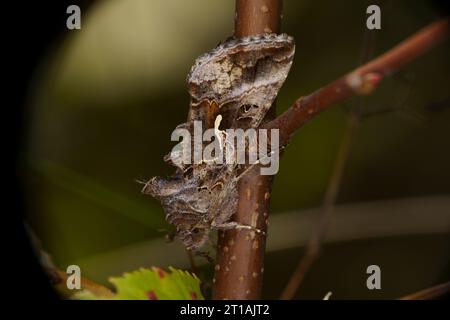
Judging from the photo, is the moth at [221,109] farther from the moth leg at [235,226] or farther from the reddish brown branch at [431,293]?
the reddish brown branch at [431,293]

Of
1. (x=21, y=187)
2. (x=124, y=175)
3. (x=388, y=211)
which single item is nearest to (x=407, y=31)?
(x=388, y=211)

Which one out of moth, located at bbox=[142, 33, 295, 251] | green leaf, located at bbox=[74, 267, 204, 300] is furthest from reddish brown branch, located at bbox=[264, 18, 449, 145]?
green leaf, located at bbox=[74, 267, 204, 300]

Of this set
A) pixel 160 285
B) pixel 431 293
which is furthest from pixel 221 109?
pixel 431 293

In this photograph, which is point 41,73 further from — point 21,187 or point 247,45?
point 247,45

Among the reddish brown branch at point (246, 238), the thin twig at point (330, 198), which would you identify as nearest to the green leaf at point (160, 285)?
the reddish brown branch at point (246, 238)

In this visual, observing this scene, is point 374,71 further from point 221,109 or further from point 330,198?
point 330,198

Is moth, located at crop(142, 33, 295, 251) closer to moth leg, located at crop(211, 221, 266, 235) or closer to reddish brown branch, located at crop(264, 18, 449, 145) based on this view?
moth leg, located at crop(211, 221, 266, 235)
